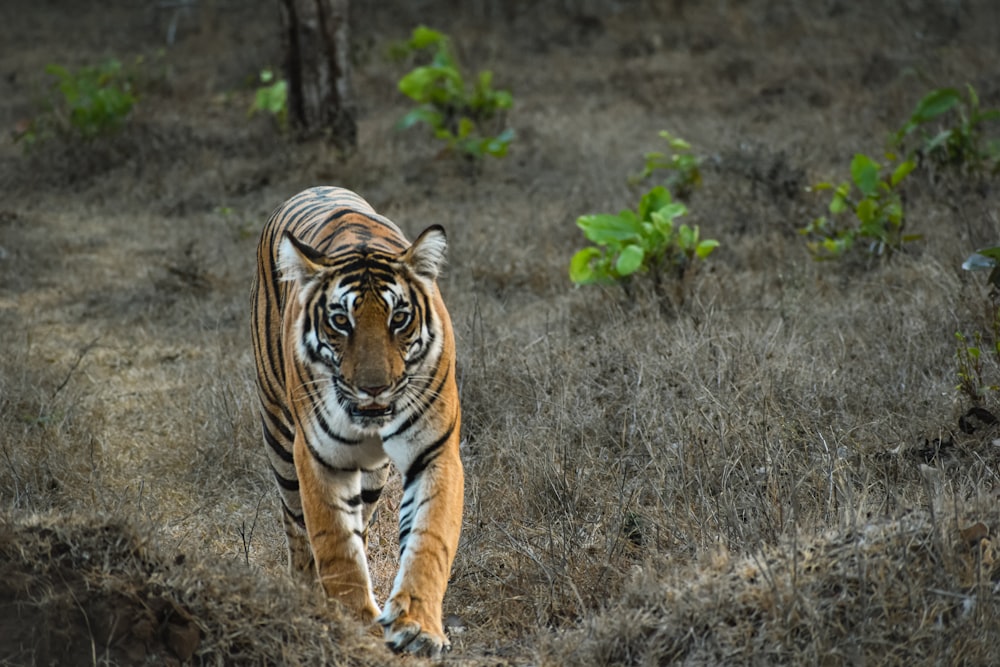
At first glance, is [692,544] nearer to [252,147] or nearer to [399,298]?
[399,298]

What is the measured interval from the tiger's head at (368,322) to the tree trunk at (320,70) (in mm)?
6452

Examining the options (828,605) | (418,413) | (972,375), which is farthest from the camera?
(972,375)

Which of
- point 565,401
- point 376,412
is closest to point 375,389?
point 376,412

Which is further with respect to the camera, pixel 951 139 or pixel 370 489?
pixel 951 139

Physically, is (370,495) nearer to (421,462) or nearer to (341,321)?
(421,462)

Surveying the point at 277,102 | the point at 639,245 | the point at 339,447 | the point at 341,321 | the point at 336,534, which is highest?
the point at 341,321

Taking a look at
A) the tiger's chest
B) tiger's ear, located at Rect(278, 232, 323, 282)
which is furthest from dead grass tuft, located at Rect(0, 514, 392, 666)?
tiger's ear, located at Rect(278, 232, 323, 282)

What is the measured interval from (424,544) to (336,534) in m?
0.29

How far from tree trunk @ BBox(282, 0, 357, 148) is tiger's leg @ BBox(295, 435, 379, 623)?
6654 mm

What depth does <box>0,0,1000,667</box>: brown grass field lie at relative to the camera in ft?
9.64

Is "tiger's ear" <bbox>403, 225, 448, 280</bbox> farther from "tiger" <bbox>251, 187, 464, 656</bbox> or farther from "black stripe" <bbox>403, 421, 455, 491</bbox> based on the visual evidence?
"black stripe" <bbox>403, 421, 455, 491</bbox>

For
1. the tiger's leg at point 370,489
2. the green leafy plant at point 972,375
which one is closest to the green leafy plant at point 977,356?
the green leafy plant at point 972,375

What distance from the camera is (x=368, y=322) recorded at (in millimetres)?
3250

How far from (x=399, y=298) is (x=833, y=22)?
11.5 meters
